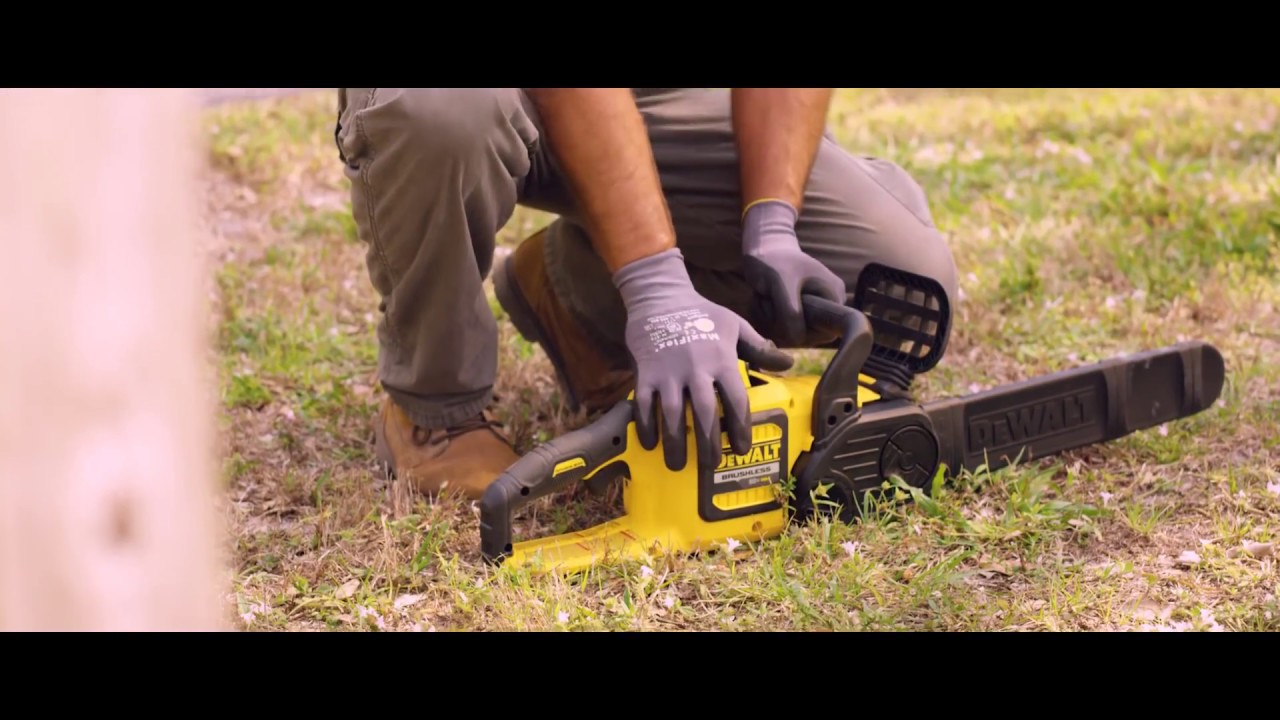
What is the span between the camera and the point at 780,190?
9.02 feet

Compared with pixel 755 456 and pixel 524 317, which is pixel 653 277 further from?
pixel 524 317

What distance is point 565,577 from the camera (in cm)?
237

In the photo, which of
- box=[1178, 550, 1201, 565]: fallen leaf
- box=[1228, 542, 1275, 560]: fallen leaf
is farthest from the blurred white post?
box=[1228, 542, 1275, 560]: fallen leaf

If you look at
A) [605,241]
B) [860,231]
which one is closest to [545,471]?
[605,241]

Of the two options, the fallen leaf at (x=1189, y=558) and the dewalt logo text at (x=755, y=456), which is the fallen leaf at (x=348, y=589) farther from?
the fallen leaf at (x=1189, y=558)

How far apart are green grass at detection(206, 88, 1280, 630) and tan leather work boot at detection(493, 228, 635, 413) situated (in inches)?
4.4

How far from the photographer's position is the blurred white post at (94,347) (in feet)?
3.07

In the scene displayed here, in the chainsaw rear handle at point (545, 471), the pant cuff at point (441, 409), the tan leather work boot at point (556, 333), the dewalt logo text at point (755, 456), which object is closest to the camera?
the chainsaw rear handle at point (545, 471)

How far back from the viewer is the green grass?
2287mm

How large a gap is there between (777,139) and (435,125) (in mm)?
799

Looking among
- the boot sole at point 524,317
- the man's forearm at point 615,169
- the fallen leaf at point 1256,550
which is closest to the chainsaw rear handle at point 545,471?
the man's forearm at point 615,169

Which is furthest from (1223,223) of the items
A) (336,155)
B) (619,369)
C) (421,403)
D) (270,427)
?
(336,155)

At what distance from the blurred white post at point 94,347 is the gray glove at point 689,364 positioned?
53.4 inches

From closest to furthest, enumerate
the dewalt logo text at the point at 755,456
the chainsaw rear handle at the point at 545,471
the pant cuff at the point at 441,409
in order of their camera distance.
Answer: the chainsaw rear handle at the point at 545,471 < the dewalt logo text at the point at 755,456 < the pant cuff at the point at 441,409
